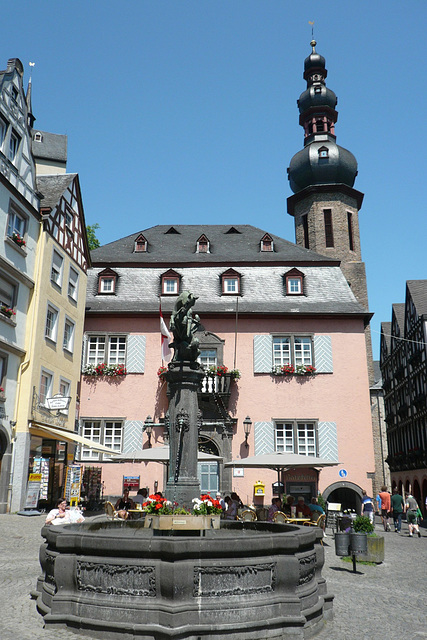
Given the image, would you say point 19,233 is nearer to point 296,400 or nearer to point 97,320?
point 97,320

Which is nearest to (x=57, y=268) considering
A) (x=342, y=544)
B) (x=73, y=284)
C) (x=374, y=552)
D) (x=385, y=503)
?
(x=73, y=284)

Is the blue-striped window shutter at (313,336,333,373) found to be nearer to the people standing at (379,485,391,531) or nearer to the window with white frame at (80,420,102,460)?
the people standing at (379,485,391,531)

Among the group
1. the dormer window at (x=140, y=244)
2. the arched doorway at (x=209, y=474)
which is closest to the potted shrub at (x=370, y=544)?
the arched doorway at (x=209, y=474)

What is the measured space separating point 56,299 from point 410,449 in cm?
2688

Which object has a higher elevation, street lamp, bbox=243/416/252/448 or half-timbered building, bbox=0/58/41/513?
half-timbered building, bbox=0/58/41/513

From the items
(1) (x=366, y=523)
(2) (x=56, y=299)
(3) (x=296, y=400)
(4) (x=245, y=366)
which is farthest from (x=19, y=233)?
(1) (x=366, y=523)

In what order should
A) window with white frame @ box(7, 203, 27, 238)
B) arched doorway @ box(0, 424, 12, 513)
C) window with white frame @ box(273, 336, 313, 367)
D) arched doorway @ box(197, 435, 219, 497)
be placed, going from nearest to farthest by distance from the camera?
arched doorway @ box(0, 424, 12, 513), window with white frame @ box(7, 203, 27, 238), arched doorway @ box(197, 435, 219, 497), window with white frame @ box(273, 336, 313, 367)

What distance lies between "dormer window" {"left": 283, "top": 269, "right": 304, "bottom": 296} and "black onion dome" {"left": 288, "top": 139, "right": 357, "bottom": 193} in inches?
572

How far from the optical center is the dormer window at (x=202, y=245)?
2916 centimetres

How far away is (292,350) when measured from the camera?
25266mm

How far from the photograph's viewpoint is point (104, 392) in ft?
80.8

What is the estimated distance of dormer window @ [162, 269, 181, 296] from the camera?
26.8 m

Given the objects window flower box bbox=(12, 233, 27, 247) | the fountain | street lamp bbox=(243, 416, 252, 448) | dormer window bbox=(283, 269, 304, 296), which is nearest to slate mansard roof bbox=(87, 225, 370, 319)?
dormer window bbox=(283, 269, 304, 296)

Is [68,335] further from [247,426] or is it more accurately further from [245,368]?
[247,426]
